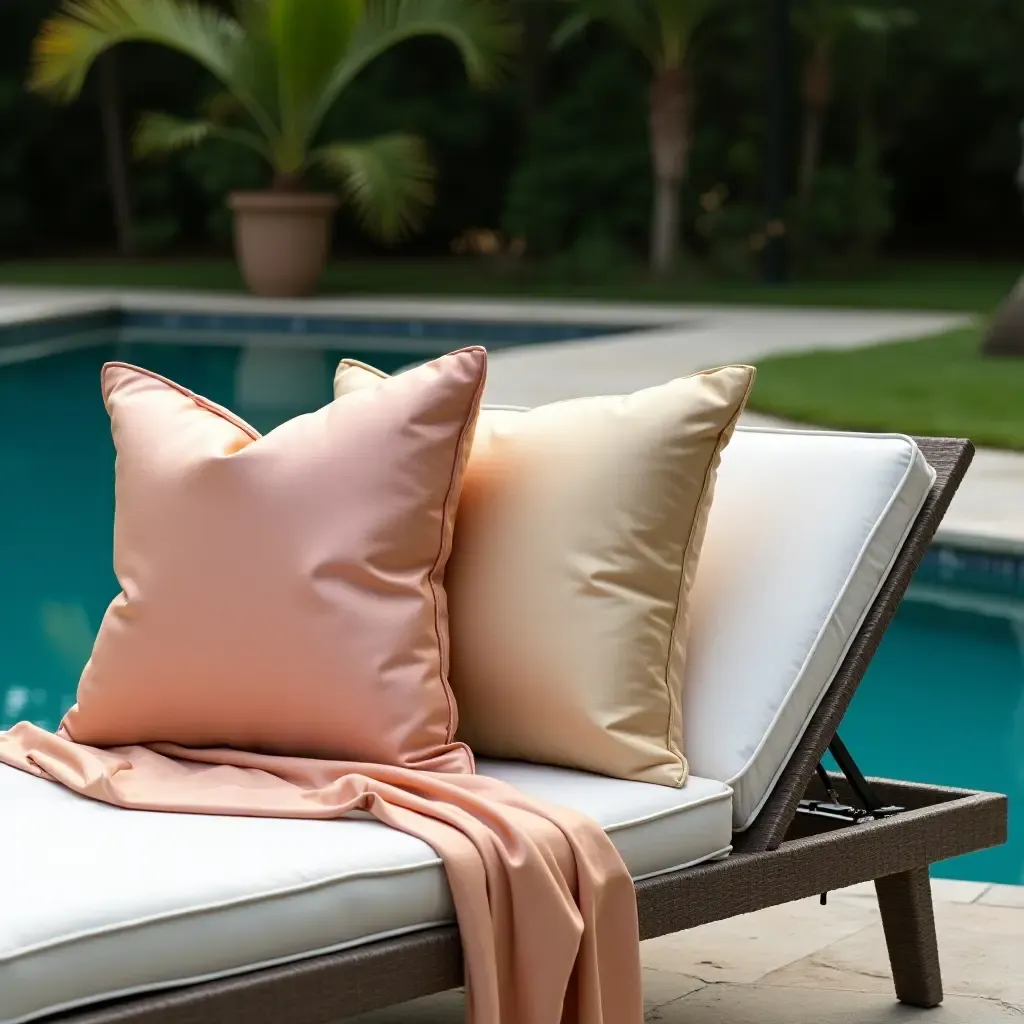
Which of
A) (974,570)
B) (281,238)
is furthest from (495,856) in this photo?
(281,238)

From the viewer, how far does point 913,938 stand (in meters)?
2.32

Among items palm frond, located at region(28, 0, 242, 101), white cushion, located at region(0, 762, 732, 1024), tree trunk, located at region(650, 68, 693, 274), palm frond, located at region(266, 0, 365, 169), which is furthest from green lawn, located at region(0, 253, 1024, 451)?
white cushion, located at region(0, 762, 732, 1024)

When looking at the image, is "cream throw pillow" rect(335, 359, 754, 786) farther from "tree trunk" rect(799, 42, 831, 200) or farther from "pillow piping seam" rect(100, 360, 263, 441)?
"tree trunk" rect(799, 42, 831, 200)

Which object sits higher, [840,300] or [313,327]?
[313,327]

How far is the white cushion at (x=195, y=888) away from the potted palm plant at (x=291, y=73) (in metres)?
10.7

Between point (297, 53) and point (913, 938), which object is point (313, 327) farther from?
point (913, 938)

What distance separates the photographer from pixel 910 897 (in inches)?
91.8

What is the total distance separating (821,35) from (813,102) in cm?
68

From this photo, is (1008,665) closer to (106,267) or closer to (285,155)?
(285,155)

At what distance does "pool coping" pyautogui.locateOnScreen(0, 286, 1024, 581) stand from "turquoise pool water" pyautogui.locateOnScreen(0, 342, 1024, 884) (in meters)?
4.09

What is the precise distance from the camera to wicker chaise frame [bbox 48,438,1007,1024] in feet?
5.57

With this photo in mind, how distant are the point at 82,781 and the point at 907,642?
3.08 meters

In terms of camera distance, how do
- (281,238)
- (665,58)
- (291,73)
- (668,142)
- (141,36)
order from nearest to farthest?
1. (291,73)
2. (141,36)
3. (281,238)
4. (665,58)
5. (668,142)

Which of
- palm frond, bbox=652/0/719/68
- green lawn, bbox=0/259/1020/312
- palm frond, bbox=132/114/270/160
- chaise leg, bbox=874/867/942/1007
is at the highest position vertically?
palm frond, bbox=652/0/719/68
